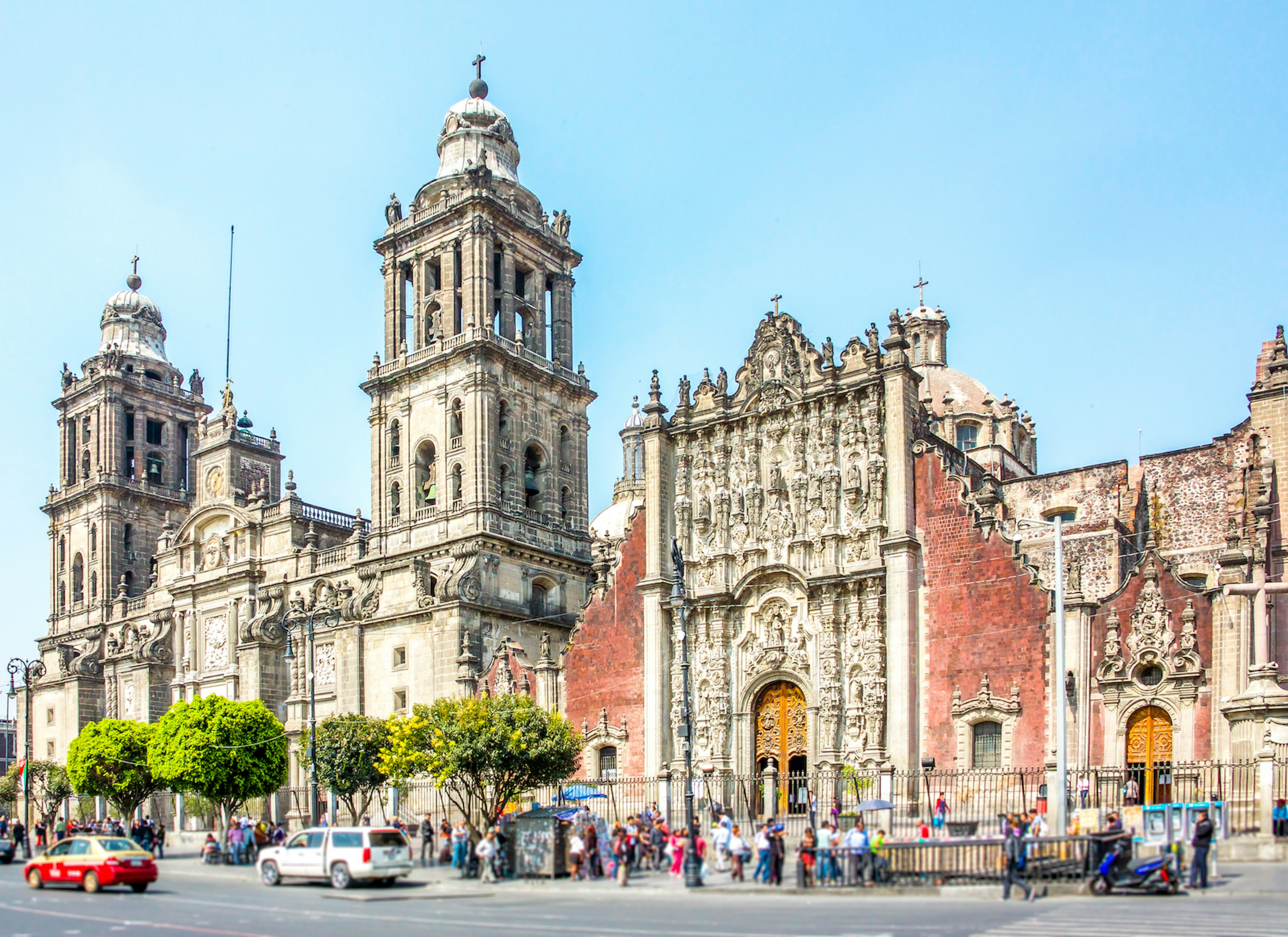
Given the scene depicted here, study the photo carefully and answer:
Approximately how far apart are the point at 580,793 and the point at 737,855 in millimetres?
13444

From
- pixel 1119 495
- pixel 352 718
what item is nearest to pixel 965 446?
pixel 1119 495

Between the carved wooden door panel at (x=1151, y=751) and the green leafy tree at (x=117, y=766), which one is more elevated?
the carved wooden door panel at (x=1151, y=751)

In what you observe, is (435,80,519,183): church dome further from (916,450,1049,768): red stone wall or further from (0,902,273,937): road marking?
(0,902,273,937): road marking

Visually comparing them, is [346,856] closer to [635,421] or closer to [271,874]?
[271,874]

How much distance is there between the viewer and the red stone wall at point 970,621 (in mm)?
39031

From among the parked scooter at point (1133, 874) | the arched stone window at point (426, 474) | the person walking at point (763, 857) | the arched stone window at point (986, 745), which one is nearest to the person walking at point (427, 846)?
the person walking at point (763, 857)

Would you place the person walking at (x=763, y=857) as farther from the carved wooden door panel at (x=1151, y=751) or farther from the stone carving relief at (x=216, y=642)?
the stone carving relief at (x=216, y=642)

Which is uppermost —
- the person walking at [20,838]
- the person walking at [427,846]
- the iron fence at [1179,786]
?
the iron fence at [1179,786]

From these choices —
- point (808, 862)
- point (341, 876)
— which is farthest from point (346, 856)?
point (808, 862)

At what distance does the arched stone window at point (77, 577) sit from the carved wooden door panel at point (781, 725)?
169ft

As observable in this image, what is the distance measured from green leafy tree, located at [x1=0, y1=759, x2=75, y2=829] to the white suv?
3305cm

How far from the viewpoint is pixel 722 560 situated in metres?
45.9

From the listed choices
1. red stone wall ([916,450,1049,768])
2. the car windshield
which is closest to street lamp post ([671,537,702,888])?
red stone wall ([916,450,1049,768])

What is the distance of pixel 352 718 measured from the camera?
47188 mm
